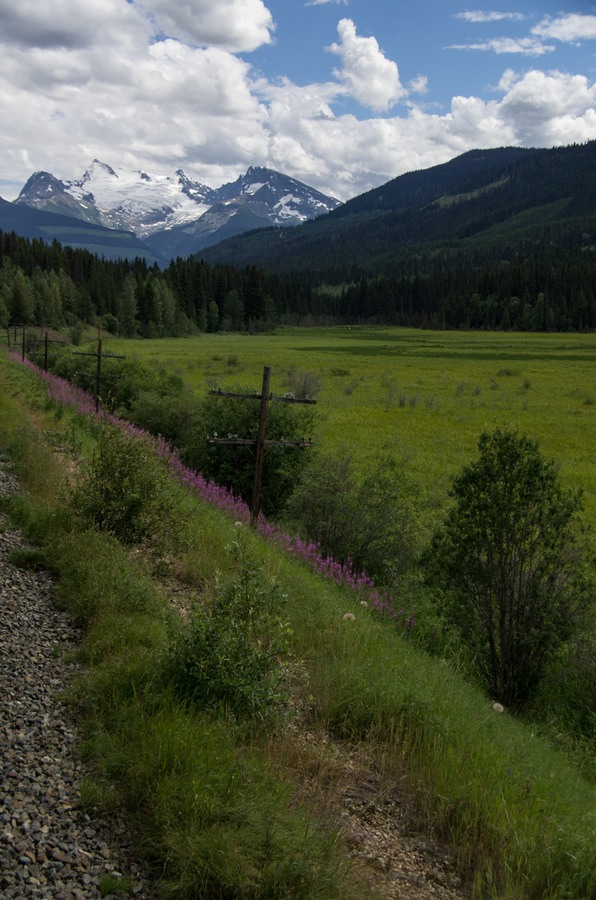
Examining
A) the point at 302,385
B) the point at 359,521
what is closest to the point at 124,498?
the point at 359,521

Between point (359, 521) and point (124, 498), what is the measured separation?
650 cm

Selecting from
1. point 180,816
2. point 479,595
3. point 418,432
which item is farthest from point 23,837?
point 418,432

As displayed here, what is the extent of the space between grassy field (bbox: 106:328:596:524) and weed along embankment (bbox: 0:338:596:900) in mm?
9002

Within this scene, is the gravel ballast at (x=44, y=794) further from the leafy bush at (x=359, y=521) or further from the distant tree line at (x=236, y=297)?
the distant tree line at (x=236, y=297)

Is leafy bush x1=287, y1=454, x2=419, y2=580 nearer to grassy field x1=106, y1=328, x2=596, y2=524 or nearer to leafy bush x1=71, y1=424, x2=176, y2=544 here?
grassy field x1=106, y1=328, x2=596, y2=524

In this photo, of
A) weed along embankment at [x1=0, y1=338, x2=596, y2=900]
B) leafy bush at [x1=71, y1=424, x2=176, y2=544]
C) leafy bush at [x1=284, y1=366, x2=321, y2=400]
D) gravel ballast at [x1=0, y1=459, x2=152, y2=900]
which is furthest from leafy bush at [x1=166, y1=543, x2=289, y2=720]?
leafy bush at [x1=284, y1=366, x2=321, y2=400]

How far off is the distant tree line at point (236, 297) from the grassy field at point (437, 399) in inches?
1757

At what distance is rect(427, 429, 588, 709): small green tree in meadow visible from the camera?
30.3 ft

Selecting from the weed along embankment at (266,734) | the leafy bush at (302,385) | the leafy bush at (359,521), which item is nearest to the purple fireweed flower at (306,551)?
the leafy bush at (359,521)

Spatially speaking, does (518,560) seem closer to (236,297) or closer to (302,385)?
(302,385)

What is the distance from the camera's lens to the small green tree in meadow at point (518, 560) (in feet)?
30.3

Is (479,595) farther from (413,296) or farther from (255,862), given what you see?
(413,296)

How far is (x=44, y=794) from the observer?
4270mm

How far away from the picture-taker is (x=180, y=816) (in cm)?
409
